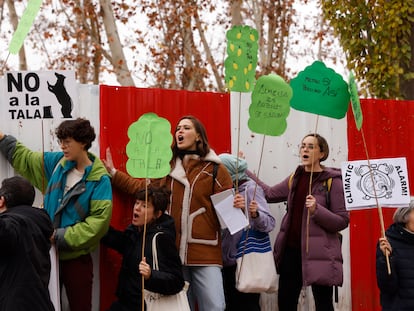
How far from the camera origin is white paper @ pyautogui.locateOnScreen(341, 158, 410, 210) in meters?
6.62

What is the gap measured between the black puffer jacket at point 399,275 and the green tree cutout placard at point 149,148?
71.9 inches

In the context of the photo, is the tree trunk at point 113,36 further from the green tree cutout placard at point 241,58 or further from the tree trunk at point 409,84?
the green tree cutout placard at point 241,58

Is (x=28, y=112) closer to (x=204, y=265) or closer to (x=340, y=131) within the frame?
(x=204, y=265)

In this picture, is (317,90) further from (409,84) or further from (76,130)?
(409,84)

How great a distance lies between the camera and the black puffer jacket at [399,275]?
6.20 m

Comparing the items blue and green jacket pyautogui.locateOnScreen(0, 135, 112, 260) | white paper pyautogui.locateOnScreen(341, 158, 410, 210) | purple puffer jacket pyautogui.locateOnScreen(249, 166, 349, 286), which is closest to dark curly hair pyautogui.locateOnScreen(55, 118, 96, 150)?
blue and green jacket pyautogui.locateOnScreen(0, 135, 112, 260)

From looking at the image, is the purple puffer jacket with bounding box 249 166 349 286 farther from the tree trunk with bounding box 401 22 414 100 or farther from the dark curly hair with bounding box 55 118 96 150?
the tree trunk with bounding box 401 22 414 100

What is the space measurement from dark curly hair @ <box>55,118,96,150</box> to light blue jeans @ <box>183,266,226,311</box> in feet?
4.26

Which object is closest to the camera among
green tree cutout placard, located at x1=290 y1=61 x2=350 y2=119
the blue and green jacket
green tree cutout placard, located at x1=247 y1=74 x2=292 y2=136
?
the blue and green jacket

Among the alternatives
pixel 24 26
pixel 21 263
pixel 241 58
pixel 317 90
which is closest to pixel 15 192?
pixel 21 263

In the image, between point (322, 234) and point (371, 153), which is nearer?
point (322, 234)

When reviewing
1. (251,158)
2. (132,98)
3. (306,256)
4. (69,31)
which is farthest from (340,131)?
(69,31)

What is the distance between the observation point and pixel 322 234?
6.80m

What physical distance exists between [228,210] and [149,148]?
0.83 meters
